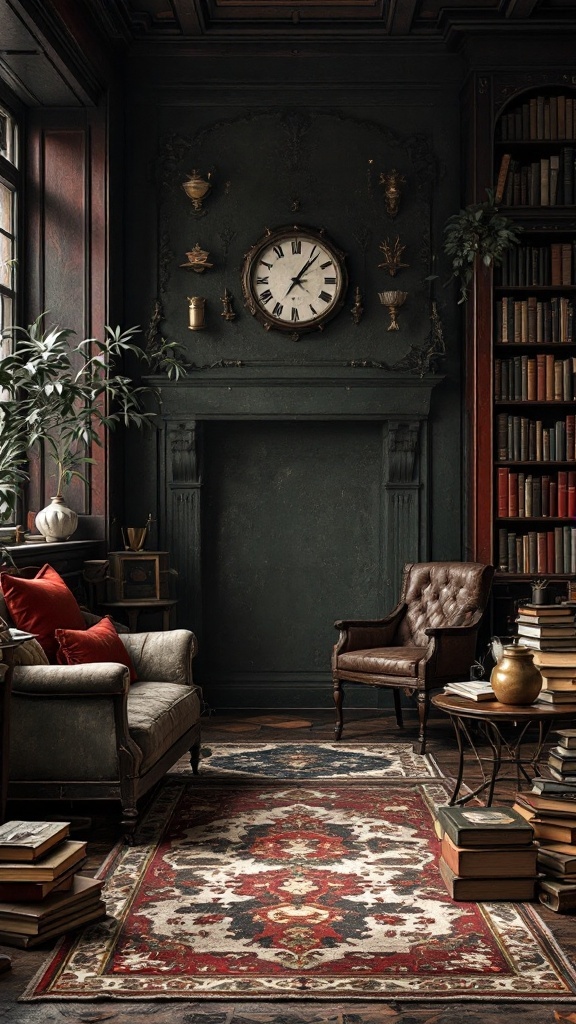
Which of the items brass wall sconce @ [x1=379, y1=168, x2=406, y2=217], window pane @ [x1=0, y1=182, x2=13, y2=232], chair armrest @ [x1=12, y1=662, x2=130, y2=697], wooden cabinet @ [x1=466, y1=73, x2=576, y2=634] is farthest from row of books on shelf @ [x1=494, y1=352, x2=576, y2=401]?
chair armrest @ [x1=12, y1=662, x2=130, y2=697]

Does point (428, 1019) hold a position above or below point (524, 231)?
below

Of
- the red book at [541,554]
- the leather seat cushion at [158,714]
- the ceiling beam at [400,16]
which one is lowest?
the leather seat cushion at [158,714]

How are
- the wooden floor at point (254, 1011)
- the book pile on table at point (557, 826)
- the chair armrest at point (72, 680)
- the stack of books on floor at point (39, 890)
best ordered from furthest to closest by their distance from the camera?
1. the chair armrest at point (72, 680)
2. the book pile on table at point (557, 826)
3. the stack of books on floor at point (39, 890)
4. the wooden floor at point (254, 1011)

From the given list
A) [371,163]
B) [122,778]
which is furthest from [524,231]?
[122,778]

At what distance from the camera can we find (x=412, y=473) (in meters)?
6.50

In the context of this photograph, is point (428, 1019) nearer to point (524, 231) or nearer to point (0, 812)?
point (0, 812)

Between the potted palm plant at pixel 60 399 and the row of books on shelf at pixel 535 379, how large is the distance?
188 centimetres

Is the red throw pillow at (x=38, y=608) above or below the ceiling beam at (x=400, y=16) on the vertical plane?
below

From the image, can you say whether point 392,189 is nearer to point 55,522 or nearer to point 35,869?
point 55,522

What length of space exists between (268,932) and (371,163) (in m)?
4.83

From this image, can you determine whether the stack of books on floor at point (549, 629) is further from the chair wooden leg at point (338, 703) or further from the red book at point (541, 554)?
the red book at point (541, 554)

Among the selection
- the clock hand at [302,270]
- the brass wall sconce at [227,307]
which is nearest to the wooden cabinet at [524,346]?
the clock hand at [302,270]

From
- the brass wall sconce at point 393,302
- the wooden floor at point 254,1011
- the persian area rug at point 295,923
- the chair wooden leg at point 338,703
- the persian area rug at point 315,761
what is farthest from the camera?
the brass wall sconce at point 393,302

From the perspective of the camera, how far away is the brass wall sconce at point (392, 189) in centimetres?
638
